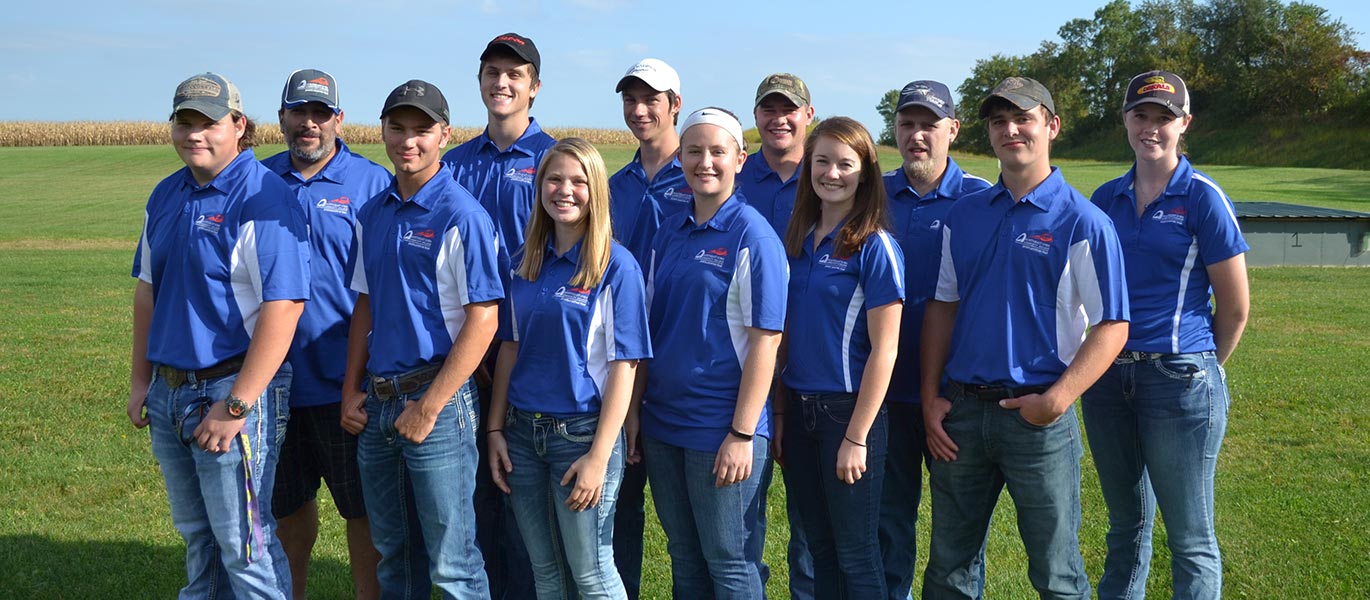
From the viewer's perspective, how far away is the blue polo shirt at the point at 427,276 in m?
3.87

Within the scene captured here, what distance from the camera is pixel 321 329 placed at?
4.52 m

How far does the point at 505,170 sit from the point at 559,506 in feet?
5.48

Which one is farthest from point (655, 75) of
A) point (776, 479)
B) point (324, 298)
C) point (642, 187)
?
point (776, 479)

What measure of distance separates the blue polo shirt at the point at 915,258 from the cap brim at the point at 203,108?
102 inches

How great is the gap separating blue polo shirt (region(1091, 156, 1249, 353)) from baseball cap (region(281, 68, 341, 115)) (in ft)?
11.3

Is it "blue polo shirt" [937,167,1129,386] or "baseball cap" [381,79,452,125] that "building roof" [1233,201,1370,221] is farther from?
"baseball cap" [381,79,452,125]

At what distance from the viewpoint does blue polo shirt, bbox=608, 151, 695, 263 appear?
4.62 metres

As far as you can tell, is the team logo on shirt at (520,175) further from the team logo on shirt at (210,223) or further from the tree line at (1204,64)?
the tree line at (1204,64)

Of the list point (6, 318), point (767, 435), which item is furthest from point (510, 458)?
point (6, 318)

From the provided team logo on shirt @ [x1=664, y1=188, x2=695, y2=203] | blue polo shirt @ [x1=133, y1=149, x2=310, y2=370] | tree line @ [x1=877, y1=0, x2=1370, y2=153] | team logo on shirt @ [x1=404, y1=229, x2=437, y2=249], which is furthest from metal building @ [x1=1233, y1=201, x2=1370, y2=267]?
tree line @ [x1=877, y1=0, x2=1370, y2=153]

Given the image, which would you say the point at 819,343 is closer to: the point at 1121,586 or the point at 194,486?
the point at 1121,586

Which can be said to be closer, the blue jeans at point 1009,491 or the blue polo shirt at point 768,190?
the blue jeans at point 1009,491

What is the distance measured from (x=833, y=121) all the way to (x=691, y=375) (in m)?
1.12

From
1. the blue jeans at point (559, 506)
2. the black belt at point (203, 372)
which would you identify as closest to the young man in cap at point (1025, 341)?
the blue jeans at point (559, 506)
